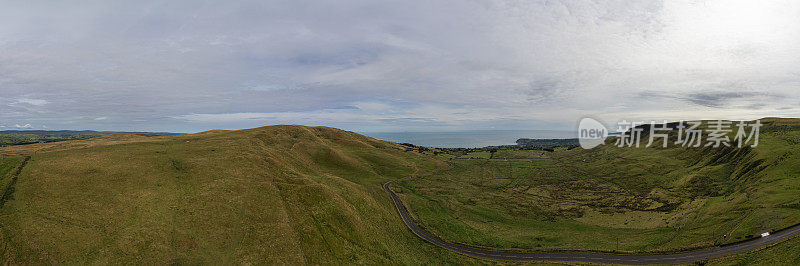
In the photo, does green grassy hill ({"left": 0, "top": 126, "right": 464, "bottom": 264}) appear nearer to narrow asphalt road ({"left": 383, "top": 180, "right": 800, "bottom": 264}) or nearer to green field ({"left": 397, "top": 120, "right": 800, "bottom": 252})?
narrow asphalt road ({"left": 383, "top": 180, "right": 800, "bottom": 264})

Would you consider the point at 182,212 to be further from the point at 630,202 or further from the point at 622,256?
the point at 630,202

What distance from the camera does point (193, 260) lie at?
3234cm

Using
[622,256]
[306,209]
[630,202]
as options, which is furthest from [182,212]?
[630,202]

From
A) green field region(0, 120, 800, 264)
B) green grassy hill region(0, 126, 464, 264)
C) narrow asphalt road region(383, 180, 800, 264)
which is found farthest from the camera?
narrow asphalt road region(383, 180, 800, 264)

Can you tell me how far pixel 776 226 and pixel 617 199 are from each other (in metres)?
40.9

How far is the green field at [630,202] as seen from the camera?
5103cm

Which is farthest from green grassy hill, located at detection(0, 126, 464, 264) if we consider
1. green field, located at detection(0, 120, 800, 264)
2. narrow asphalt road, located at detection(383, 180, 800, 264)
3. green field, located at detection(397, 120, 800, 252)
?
green field, located at detection(397, 120, 800, 252)

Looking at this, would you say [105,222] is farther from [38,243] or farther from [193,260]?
[193,260]

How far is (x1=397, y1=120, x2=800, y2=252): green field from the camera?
51031 mm

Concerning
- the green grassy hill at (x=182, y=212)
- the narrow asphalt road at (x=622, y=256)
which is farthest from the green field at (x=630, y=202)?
the green grassy hill at (x=182, y=212)

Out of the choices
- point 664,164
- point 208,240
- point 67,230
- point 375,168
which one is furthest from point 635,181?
point 67,230

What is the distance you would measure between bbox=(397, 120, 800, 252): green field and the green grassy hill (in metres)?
20.5

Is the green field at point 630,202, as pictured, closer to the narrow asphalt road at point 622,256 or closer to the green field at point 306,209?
the green field at point 306,209

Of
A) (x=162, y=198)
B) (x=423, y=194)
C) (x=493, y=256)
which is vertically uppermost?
(x=162, y=198)
